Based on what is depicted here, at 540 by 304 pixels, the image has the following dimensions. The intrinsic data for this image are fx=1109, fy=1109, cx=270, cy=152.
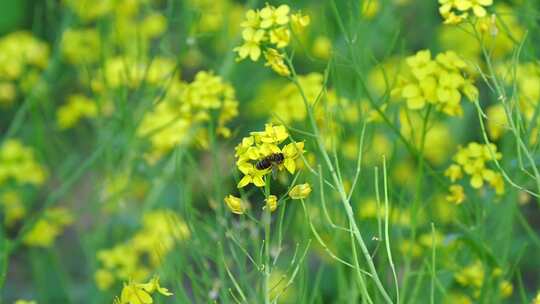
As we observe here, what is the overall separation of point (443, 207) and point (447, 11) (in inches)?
54.2

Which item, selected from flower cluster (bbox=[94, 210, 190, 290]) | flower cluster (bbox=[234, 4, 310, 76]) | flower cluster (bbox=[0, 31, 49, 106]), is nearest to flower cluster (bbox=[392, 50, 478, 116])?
flower cluster (bbox=[234, 4, 310, 76])

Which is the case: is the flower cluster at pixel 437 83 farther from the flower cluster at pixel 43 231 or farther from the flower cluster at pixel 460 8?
the flower cluster at pixel 43 231

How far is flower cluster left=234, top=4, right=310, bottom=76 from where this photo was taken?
1.79m

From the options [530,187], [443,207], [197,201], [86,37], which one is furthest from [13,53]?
[530,187]

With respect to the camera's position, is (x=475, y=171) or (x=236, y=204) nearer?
(x=236, y=204)

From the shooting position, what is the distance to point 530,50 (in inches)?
84.9

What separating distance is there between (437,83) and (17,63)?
1.60 metres

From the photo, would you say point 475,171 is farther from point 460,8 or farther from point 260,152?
point 260,152

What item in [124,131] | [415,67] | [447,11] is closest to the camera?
[447,11]

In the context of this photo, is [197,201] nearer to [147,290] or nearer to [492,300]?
[492,300]

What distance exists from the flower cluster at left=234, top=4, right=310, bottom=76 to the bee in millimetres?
307

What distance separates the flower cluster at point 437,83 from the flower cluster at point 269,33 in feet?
0.77

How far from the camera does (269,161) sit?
152 cm

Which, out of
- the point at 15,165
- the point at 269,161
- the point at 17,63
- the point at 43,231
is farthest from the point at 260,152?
the point at 17,63
